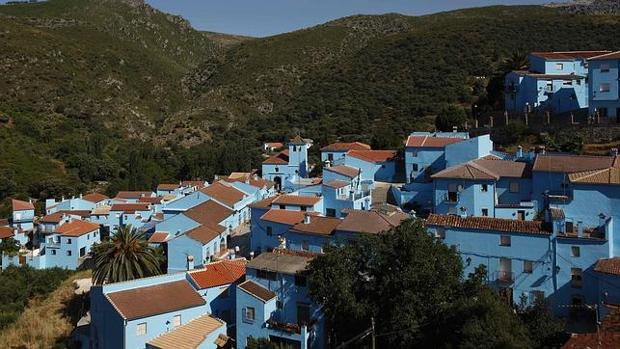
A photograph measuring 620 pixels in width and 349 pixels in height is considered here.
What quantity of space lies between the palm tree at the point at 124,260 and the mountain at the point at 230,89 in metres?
27.0

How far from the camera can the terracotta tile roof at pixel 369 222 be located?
2567 centimetres

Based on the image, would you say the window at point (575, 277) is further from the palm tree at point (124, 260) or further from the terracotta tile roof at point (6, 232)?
the terracotta tile roof at point (6, 232)

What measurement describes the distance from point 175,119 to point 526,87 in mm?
62868

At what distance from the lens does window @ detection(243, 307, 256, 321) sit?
2330cm

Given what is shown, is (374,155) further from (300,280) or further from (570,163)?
(300,280)

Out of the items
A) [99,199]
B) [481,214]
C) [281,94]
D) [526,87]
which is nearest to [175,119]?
[281,94]

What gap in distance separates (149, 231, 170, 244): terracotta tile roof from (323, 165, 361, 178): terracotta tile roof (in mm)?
11362

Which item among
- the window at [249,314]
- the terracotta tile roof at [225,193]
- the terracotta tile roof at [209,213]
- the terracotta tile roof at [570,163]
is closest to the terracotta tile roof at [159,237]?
the terracotta tile roof at [209,213]

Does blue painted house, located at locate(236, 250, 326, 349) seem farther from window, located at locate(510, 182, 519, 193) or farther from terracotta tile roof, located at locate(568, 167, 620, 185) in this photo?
terracotta tile roof, located at locate(568, 167, 620, 185)

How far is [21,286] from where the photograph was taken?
37.4m

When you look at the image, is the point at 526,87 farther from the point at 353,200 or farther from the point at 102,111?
the point at 102,111

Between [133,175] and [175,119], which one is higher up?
[175,119]

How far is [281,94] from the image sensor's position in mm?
101250

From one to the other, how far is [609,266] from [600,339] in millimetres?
5249
